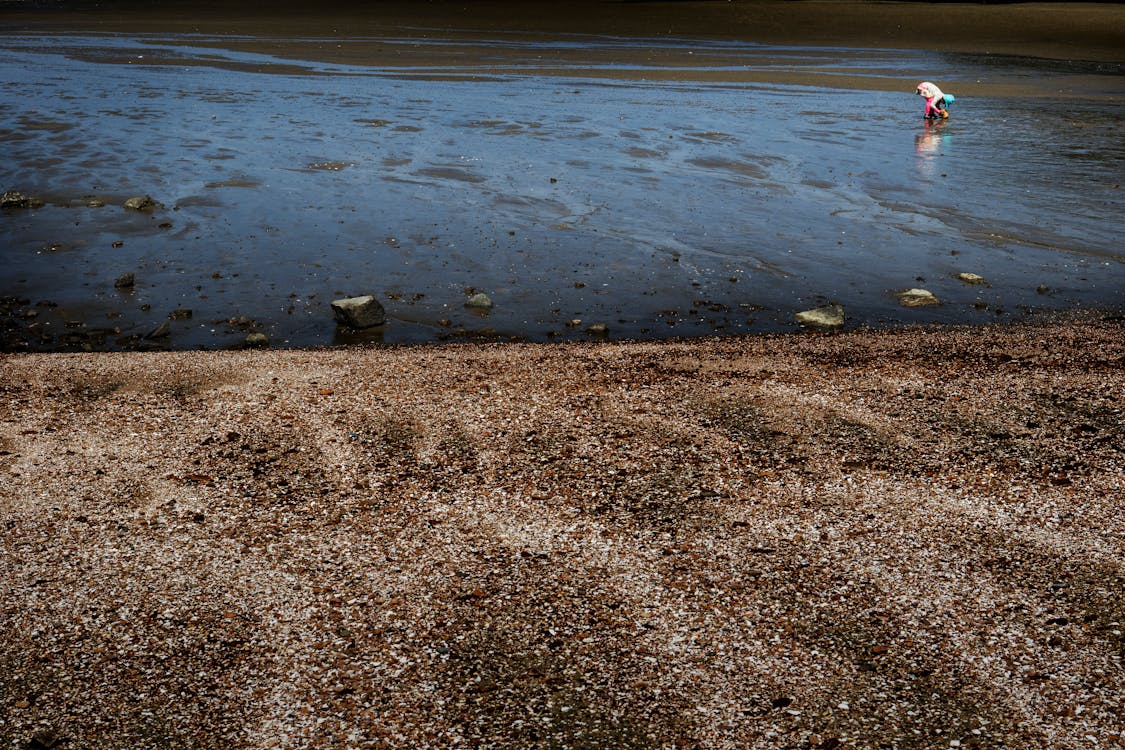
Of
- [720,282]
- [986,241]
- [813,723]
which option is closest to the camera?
[813,723]

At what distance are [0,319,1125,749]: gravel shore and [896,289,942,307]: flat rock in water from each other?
220 cm

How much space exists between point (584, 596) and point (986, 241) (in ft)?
30.8

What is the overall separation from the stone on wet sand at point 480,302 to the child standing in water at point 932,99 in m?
15.1

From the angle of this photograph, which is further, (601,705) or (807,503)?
(807,503)

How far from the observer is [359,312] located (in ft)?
29.4

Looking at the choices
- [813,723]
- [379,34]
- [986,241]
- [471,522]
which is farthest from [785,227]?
[379,34]

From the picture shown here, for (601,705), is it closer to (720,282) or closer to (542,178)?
(720,282)

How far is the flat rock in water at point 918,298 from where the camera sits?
9.73 m

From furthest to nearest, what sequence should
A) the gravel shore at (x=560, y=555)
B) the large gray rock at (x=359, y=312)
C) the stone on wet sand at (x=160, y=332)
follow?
the large gray rock at (x=359, y=312)
the stone on wet sand at (x=160, y=332)
the gravel shore at (x=560, y=555)

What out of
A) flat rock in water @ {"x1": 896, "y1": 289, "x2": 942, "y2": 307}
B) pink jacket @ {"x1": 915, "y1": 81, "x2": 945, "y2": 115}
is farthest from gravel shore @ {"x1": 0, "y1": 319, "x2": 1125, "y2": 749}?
pink jacket @ {"x1": 915, "y1": 81, "x2": 945, "y2": 115}

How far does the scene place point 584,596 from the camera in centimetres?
458

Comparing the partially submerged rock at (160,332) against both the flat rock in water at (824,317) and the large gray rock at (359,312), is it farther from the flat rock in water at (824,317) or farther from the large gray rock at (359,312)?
the flat rock in water at (824,317)

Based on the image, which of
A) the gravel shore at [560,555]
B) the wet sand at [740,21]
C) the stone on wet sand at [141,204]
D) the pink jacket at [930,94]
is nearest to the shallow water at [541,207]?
the stone on wet sand at [141,204]

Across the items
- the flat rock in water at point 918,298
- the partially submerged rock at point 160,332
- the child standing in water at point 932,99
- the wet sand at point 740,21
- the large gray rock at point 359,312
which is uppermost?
the wet sand at point 740,21
